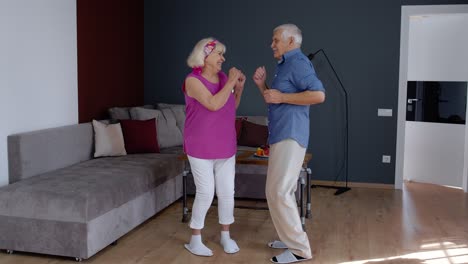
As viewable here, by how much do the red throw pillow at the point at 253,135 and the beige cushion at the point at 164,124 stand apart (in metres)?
0.71

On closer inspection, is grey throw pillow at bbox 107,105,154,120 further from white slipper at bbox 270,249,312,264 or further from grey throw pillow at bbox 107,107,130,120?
white slipper at bbox 270,249,312,264

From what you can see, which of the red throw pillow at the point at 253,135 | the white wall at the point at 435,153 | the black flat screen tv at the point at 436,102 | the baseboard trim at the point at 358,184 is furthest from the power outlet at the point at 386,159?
the red throw pillow at the point at 253,135

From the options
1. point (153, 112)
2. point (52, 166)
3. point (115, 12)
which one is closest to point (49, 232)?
point (52, 166)

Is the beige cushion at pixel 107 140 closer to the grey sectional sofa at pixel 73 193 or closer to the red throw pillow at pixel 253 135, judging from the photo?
the grey sectional sofa at pixel 73 193

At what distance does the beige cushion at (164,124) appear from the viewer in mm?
5332

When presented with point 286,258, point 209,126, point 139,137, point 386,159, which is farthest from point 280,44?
point 386,159

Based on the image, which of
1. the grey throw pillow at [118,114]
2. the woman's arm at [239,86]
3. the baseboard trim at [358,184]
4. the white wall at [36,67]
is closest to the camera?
the woman's arm at [239,86]

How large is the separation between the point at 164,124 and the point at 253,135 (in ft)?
3.25

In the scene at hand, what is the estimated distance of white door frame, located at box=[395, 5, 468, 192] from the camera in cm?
557

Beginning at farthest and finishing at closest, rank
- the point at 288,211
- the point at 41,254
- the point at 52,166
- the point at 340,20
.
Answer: the point at 340,20, the point at 52,166, the point at 41,254, the point at 288,211

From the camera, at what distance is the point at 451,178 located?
236 inches

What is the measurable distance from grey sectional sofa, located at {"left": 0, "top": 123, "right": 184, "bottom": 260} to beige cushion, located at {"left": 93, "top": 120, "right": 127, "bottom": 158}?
63mm

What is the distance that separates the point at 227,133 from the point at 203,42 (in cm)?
63

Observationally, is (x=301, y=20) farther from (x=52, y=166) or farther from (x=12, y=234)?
(x=12, y=234)
